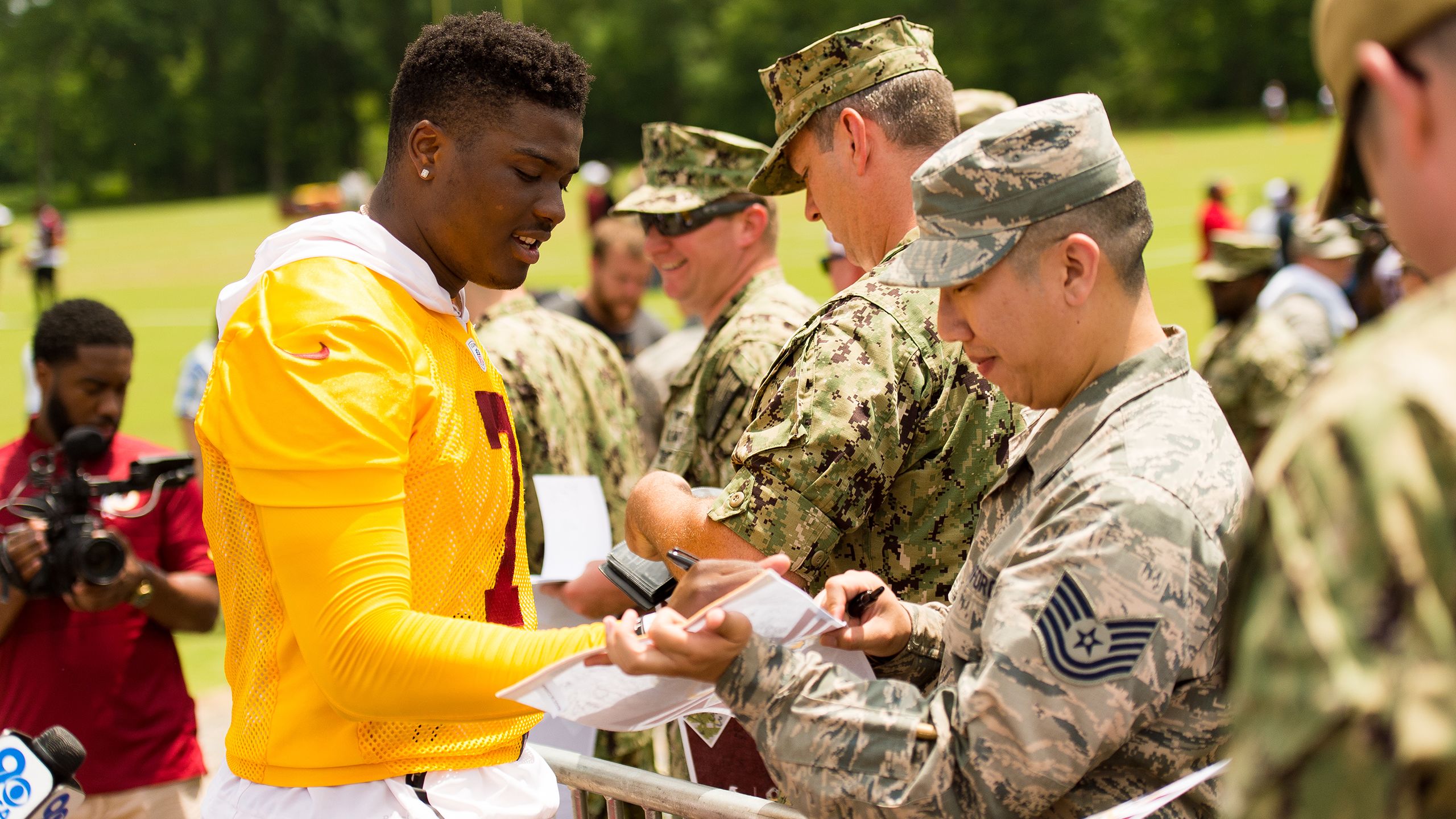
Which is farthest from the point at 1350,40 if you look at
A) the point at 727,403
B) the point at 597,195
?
the point at 597,195

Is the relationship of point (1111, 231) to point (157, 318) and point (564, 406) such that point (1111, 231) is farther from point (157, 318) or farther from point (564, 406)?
point (157, 318)

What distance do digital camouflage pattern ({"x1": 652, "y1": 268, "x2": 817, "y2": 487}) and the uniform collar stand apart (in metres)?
1.80

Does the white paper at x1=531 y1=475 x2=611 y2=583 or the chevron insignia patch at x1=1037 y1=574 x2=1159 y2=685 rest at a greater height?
the chevron insignia patch at x1=1037 y1=574 x2=1159 y2=685

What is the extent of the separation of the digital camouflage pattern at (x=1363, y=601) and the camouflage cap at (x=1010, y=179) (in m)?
0.93

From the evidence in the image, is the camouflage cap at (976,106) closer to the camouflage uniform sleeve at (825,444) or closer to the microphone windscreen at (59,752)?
the camouflage uniform sleeve at (825,444)

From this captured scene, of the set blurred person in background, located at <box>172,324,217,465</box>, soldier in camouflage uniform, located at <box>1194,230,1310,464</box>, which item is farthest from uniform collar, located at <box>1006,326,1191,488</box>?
blurred person in background, located at <box>172,324,217,465</box>

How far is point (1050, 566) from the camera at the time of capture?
188 centimetres

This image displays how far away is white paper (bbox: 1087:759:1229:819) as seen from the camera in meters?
1.95

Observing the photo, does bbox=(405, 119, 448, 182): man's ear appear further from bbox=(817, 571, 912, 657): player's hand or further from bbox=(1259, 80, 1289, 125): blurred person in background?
bbox=(1259, 80, 1289, 125): blurred person in background

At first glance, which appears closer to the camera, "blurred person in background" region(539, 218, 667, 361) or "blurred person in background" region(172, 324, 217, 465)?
"blurred person in background" region(172, 324, 217, 465)

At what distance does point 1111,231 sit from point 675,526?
3.74 ft

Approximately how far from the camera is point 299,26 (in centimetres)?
7206

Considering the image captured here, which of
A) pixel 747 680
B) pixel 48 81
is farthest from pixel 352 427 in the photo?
pixel 48 81

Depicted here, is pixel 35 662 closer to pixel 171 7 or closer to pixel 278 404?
pixel 278 404
